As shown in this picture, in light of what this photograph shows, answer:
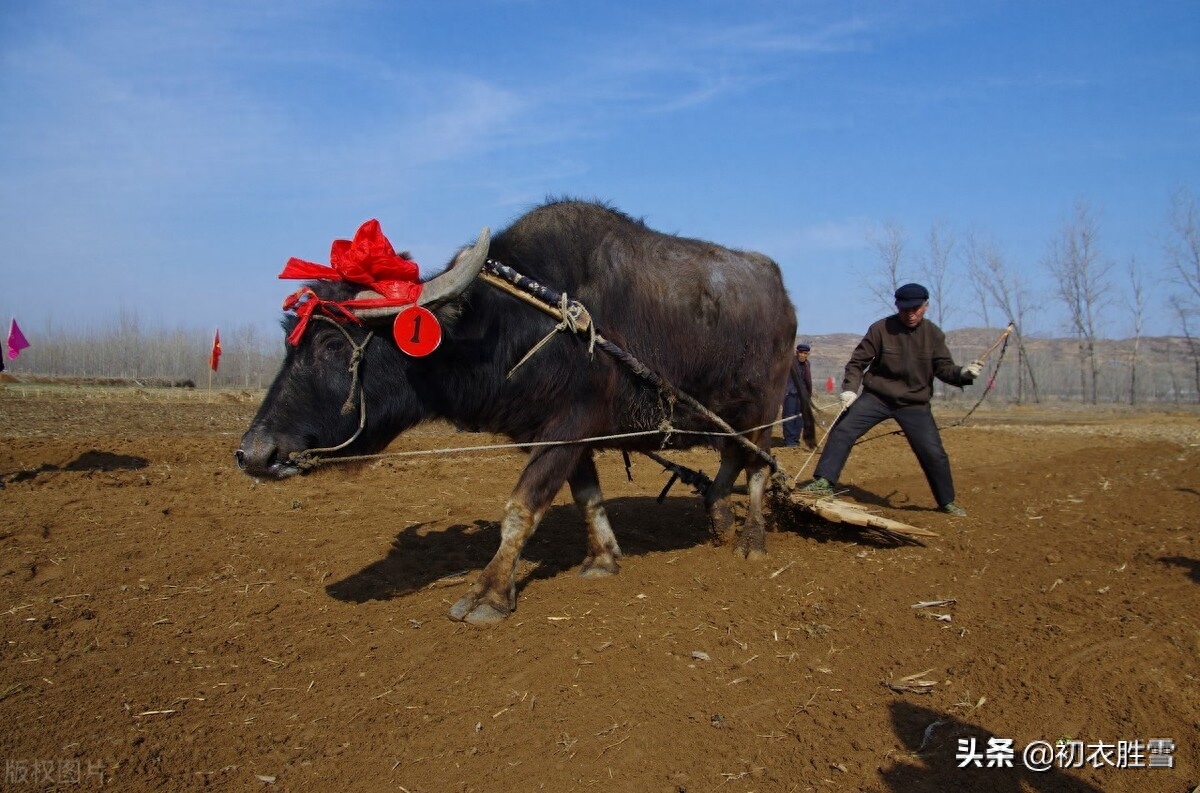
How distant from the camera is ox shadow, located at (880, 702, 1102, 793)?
2.68 metres

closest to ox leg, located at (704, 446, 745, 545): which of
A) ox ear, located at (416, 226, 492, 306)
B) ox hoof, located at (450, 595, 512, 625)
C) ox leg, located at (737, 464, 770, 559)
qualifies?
ox leg, located at (737, 464, 770, 559)

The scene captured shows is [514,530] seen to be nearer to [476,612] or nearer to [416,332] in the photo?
[476,612]

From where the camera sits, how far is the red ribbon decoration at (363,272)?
3.97m

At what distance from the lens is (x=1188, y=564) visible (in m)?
4.84

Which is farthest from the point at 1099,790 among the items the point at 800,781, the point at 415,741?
the point at 415,741

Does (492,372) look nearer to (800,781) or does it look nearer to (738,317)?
(738,317)

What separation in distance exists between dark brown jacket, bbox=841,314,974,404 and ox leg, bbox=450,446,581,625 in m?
3.16

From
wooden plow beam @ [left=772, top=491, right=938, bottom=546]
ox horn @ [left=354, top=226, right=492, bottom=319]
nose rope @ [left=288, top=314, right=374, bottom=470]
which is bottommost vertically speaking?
wooden plow beam @ [left=772, top=491, right=938, bottom=546]

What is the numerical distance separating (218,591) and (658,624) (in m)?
2.78

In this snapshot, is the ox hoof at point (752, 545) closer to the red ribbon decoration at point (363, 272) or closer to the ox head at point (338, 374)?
the ox head at point (338, 374)

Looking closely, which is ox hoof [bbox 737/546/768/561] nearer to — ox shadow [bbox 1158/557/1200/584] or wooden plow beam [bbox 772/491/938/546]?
wooden plow beam [bbox 772/491/938/546]

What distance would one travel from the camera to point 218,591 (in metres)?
4.74

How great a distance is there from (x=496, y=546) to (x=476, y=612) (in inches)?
68.2

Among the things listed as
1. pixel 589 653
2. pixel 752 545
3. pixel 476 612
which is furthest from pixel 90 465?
pixel 589 653
